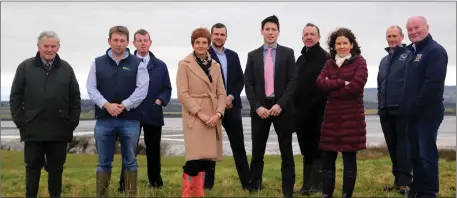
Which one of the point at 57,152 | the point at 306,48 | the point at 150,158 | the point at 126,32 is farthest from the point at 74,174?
the point at 306,48

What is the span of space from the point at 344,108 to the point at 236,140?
165 cm

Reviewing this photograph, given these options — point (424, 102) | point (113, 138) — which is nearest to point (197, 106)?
point (113, 138)

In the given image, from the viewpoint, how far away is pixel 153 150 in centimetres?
690

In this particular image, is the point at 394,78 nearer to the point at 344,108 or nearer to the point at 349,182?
the point at 344,108

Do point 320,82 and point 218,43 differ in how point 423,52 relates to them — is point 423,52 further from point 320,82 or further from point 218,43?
point 218,43

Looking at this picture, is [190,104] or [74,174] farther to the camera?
[74,174]

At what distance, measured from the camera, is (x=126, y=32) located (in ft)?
19.3

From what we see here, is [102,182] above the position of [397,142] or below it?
below

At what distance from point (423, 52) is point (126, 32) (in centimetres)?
350

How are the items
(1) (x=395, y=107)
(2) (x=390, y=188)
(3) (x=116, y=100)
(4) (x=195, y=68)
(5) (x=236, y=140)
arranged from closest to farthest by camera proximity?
(4) (x=195, y=68)
(3) (x=116, y=100)
(5) (x=236, y=140)
(1) (x=395, y=107)
(2) (x=390, y=188)

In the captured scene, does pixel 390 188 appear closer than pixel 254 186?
No

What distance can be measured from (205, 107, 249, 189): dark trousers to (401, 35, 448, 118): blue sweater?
2110mm

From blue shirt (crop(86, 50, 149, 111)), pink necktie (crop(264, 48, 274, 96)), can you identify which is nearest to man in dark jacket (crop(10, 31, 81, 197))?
blue shirt (crop(86, 50, 149, 111))

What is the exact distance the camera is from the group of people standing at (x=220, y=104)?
5434mm
